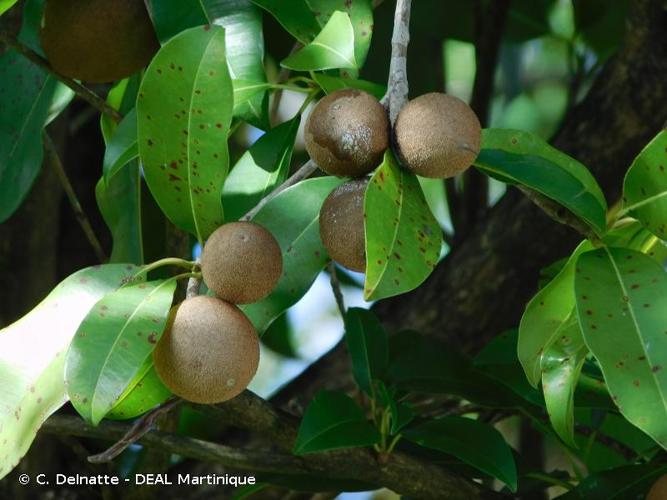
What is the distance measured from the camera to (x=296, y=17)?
111 centimetres

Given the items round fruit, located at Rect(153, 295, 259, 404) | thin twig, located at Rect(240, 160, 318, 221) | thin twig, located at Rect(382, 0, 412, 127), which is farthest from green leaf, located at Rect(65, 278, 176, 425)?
thin twig, located at Rect(382, 0, 412, 127)

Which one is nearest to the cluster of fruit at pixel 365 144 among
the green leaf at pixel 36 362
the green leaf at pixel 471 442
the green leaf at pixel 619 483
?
the green leaf at pixel 36 362

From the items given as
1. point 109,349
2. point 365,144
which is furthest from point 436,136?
point 109,349

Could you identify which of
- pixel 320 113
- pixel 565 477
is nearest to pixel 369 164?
pixel 320 113

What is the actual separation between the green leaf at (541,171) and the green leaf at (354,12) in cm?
18

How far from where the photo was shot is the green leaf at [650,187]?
0.98 m

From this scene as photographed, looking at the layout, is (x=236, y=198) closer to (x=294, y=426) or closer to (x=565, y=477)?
(x=294, y=426)

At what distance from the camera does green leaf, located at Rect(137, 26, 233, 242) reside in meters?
0.93

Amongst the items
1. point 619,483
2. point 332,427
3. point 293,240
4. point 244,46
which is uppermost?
point 244,46

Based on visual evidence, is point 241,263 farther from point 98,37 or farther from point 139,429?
point 98,37

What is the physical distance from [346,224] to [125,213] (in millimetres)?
478

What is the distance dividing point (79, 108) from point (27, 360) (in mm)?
1144

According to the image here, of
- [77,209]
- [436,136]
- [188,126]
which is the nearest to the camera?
[436,136]

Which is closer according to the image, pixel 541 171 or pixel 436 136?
pixel 436 136
